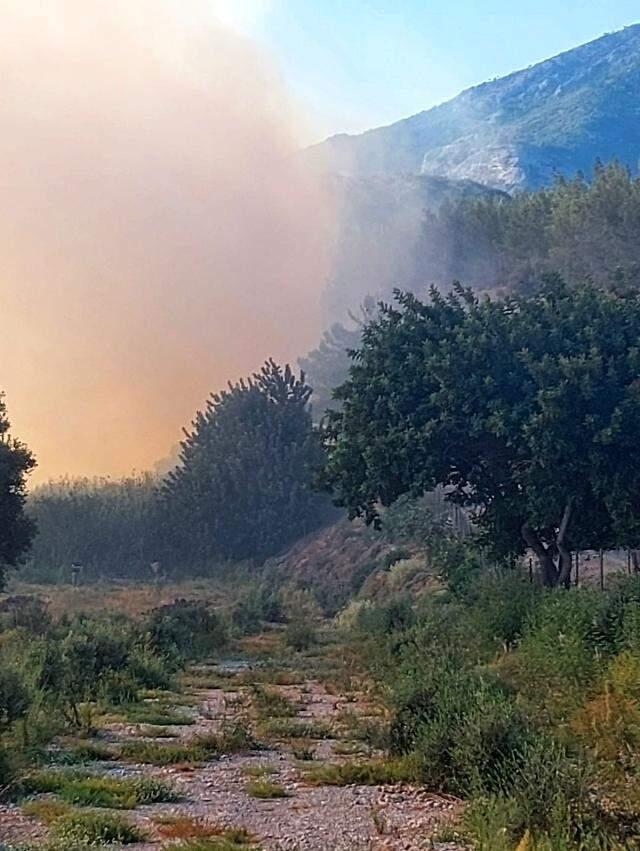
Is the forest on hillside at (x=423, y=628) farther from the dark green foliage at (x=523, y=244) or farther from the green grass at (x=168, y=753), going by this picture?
the dark green foliage at (x=523, y=244)

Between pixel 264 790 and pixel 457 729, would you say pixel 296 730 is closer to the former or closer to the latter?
pixel 264 790

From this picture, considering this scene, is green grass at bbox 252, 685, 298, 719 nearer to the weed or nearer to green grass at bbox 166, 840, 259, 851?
the weed

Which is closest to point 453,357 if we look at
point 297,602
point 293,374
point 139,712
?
point 139,712

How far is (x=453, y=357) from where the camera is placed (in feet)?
74.8

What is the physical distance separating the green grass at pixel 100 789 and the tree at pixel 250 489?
46256 mm

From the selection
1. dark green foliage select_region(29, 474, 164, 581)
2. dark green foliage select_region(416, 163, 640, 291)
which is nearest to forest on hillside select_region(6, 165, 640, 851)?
dark green foliage select_region(416, 163, 640, 291)

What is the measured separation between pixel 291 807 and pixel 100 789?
5.60ft

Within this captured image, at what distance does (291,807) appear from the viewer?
9719 millimetres

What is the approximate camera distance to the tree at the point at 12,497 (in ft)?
98.6

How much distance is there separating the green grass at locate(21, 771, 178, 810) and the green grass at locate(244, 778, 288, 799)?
0.68 m

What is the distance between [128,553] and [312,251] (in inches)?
1822

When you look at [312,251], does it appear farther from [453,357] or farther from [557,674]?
[557,674]

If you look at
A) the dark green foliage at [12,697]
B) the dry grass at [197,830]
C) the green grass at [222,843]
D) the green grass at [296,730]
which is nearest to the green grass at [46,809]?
the dry grass at [197,830]

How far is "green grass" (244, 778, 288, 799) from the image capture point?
10195mm
